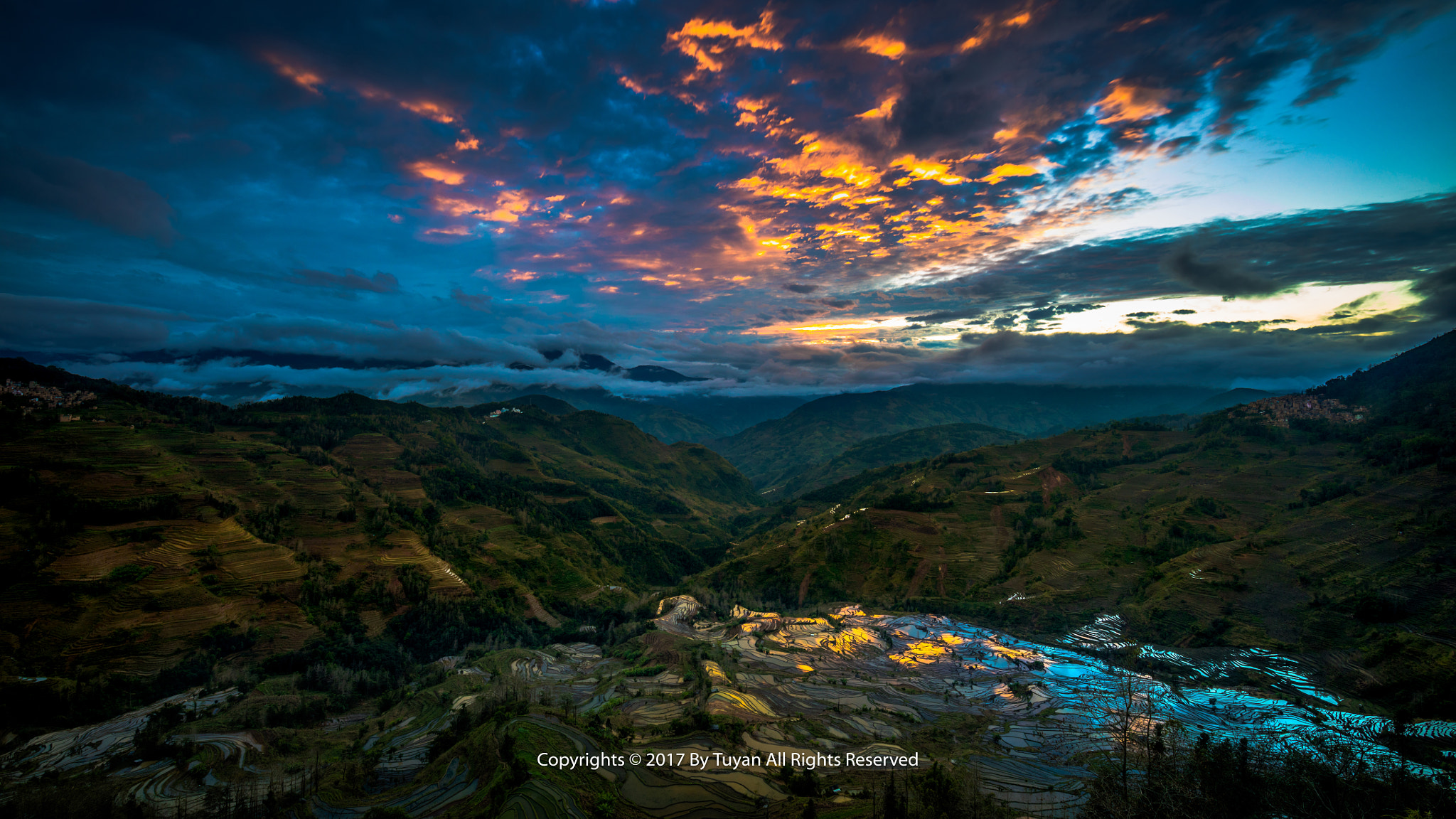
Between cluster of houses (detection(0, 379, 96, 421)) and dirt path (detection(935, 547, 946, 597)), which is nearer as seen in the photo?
cluster of houses (detection(0, 379, 96, 421))

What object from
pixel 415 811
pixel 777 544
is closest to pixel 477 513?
pixel 777 544

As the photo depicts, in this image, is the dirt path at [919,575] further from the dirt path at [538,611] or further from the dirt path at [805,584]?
the dirt path at [538,611]

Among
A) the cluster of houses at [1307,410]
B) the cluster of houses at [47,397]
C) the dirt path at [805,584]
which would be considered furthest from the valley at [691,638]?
the cluster of houses at [1307,410]

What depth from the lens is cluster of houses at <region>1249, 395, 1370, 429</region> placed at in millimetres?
169337

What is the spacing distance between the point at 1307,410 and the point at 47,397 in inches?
14448

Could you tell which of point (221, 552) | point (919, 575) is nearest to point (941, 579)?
point (919, 575)

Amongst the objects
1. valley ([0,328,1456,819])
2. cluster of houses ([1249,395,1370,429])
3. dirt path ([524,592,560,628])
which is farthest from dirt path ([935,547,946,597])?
cluster of houses ([1249,395,1370,429])

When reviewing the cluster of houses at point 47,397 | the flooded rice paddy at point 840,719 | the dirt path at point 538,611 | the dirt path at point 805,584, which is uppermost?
the cluster of houses at point 47,397

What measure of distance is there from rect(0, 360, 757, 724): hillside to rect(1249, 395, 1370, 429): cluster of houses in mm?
231005

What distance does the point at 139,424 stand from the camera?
128 metres

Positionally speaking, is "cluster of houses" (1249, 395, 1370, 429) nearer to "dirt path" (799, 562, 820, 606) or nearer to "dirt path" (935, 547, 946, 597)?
"dirt path" (935, 547, 946, 597)

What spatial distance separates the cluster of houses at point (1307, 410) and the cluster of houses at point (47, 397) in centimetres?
33855

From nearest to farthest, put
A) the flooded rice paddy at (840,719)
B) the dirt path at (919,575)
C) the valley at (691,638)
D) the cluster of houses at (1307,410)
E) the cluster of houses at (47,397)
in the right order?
the flooded rice paddy at (840,719) → the valley at (691,638) → the cluster of houses at (47,397) → the dirt path at (919,575) → the cluster of houses at (1307,410)

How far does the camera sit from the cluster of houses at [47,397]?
111 metres
